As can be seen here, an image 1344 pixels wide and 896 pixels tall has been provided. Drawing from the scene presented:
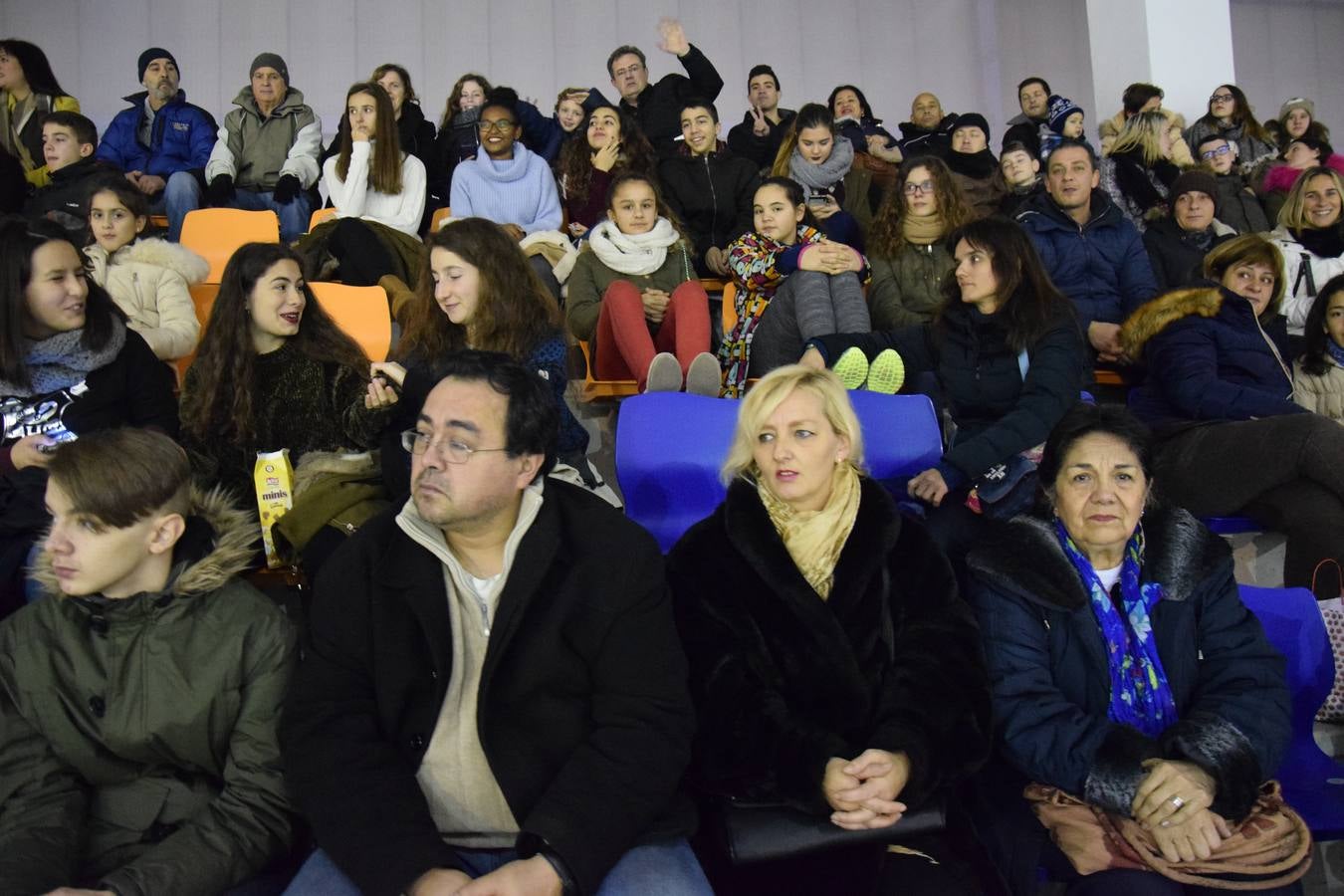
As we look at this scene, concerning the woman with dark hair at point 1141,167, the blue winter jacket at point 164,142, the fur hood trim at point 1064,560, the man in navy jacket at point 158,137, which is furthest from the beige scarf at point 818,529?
the blue winter jacket at point 164,142

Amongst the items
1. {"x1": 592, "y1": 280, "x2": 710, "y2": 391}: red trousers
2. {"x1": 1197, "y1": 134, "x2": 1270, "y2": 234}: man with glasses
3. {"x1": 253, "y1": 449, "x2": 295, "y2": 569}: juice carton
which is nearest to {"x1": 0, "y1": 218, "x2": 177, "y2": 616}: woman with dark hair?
{"x1": 253, "y1": 449, "x2": 295, "y2": 569}: juice carton

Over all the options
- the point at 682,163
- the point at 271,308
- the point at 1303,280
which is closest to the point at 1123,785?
the point at 271,308

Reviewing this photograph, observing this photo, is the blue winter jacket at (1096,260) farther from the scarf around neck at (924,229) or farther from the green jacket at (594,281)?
the green jacket at (594,281)

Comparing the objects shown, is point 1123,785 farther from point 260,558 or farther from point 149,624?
point 260,558

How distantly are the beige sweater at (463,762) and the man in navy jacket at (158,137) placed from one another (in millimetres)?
4675

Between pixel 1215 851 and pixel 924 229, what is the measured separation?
2.79 meters

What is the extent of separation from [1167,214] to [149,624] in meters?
4.90

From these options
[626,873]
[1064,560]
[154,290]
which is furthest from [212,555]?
[154,290]

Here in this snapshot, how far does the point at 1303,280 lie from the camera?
442 centimetres

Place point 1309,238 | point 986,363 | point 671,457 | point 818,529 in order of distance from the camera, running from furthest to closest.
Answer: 1. point 1309,238
2. point 986,363
3. point 671,457
4. point 818,529

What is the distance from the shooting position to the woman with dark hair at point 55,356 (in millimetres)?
2566

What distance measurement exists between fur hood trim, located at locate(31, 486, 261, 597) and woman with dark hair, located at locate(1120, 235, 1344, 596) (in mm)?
2294

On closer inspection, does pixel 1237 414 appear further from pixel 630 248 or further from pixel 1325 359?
pixel 630 248

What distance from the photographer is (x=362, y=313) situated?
387 cm
